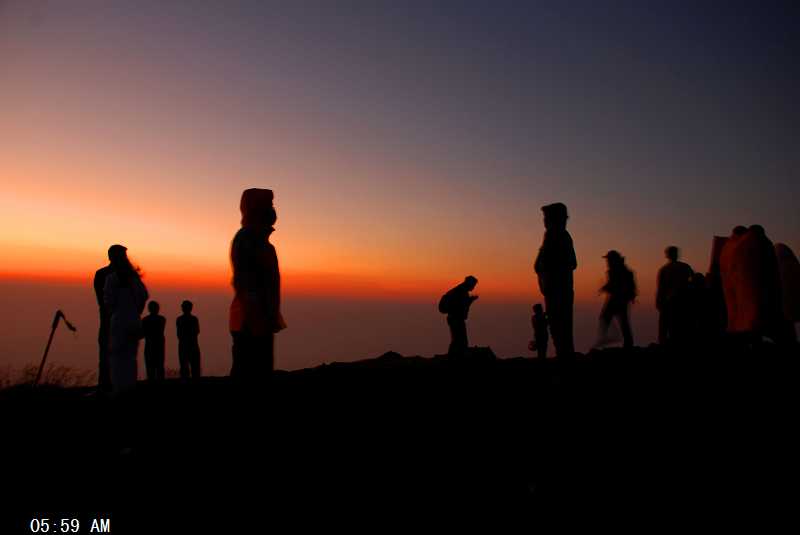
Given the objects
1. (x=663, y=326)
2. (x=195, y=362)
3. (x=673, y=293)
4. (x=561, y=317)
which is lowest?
(x=195, y=362)

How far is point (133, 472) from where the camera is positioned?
4.94 meters

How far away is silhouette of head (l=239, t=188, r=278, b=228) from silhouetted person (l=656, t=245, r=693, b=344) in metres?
8.51

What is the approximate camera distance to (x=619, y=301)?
34.4 ft

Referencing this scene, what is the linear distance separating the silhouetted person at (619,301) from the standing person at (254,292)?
688 centimetres

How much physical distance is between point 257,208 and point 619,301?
737 centimetres

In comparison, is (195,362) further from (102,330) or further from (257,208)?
(257,208)

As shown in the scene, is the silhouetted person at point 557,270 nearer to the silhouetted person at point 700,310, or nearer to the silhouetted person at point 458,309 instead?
the silhouetted person at point 458,309

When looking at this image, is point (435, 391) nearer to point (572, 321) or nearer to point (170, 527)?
point (572, 321)

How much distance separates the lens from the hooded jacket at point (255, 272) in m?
5.88

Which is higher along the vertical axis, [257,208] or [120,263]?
[257,208]

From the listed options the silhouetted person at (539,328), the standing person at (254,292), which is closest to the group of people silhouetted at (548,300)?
the standing person at (254,292)

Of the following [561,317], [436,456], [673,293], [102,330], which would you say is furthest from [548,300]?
[102,330]

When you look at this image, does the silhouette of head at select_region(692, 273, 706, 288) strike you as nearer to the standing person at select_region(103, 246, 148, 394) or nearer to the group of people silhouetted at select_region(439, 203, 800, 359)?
the group of people silhouetted at select_region(439, 203, 800, 359)

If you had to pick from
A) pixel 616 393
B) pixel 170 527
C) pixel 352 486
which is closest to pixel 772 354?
pixel 616 393
